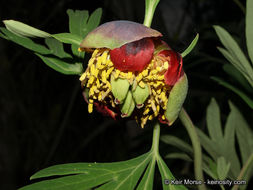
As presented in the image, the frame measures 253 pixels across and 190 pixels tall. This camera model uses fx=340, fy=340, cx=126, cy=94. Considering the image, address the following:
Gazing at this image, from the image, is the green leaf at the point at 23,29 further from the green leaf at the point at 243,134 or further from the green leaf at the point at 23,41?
the green leaf at the point at 243,134

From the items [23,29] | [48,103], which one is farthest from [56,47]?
[48,103]

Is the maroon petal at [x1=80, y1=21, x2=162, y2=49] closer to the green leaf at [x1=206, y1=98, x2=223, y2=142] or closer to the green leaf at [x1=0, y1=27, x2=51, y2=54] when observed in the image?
the green leaf at [x1=0, y1=27, x2=51, y2=54]

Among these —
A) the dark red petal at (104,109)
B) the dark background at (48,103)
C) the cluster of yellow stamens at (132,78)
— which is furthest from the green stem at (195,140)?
the dark background at (48,103)

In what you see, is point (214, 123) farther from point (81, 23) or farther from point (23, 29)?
point (23, 29)

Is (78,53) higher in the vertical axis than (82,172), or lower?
higher

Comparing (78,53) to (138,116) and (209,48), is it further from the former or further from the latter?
(209,48)

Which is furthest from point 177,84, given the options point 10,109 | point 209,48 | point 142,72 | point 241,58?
point 10,109

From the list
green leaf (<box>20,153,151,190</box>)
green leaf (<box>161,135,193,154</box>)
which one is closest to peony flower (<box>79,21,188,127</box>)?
green leaf (<box>20,153,151,190</box>)
